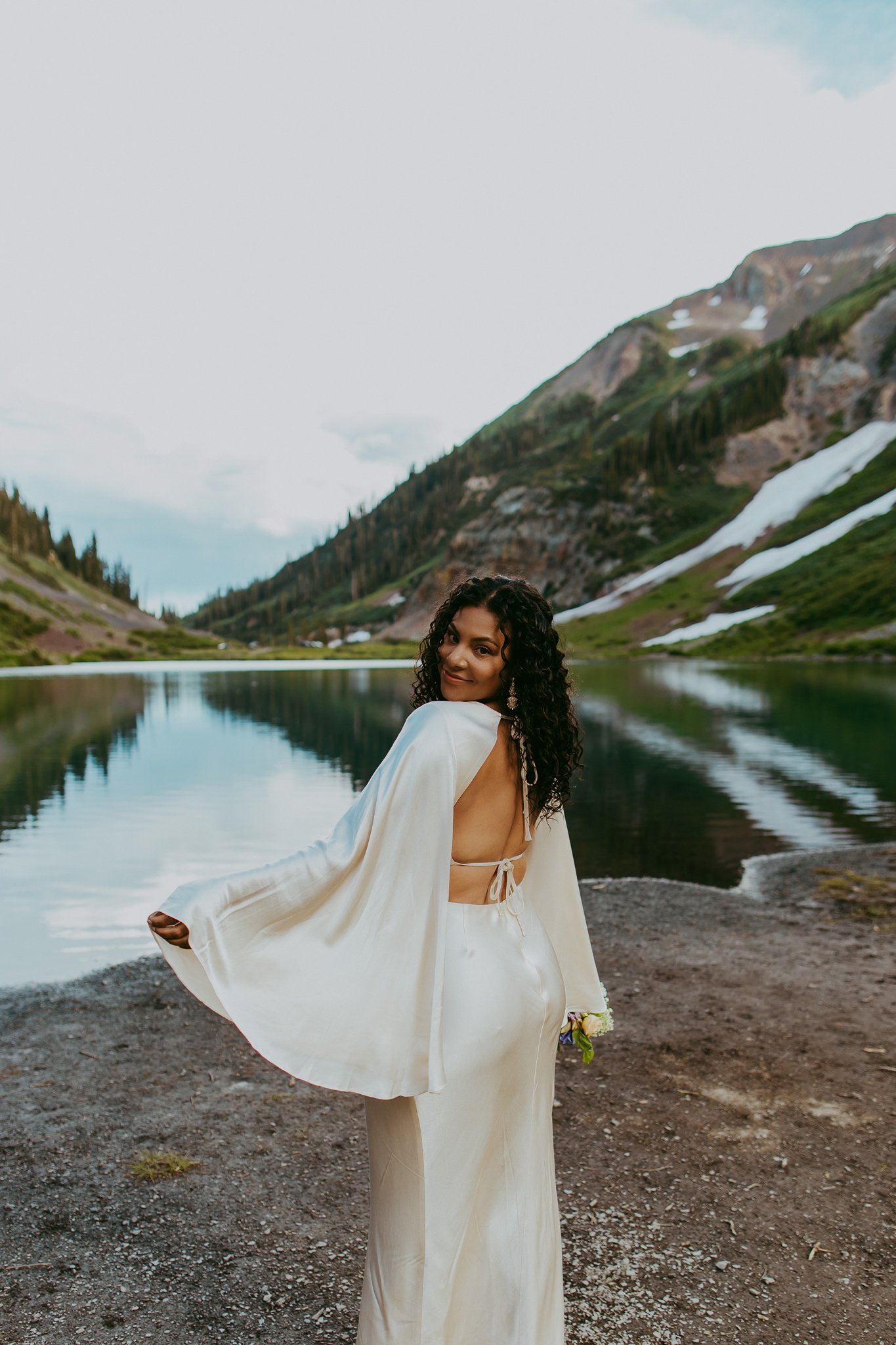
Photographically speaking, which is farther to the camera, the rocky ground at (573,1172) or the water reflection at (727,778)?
the water reflection at (727,778)

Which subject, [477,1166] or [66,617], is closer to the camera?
[477,1166]

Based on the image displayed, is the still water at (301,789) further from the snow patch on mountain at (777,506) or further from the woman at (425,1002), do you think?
the snow patch on mountain at (777,506)

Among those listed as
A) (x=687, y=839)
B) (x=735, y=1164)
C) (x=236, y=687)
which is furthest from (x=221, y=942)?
(x=236, y=687)

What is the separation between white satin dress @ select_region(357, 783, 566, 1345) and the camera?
2672 millimetres

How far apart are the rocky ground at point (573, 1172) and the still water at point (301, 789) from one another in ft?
9.05

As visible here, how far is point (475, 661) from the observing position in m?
2.98

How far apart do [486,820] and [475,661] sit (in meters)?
0.50

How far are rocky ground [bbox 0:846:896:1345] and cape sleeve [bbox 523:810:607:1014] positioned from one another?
1.31m

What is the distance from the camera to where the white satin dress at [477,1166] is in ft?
8.77

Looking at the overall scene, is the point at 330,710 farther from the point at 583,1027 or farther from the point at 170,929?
the point at 170,929

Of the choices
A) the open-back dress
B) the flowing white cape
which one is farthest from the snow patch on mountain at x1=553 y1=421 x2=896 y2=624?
the flowing white cape

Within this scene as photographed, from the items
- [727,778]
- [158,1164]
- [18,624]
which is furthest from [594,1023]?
[18,624]

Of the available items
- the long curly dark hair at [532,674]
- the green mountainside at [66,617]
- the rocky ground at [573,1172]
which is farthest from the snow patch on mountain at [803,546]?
the long curly dark hair at [532,674]

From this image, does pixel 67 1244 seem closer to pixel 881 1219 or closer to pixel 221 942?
pixel 221 942
